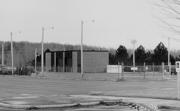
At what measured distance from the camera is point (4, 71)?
270 feet

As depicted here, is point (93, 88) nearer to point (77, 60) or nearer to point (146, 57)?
point (77, 60)

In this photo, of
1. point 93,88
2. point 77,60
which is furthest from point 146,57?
point 93,88

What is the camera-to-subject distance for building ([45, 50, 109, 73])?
3413 inches

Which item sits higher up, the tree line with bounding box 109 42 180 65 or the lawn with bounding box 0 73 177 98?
the tree line with bounding box 109 42 180 65

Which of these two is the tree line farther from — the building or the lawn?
the lawn

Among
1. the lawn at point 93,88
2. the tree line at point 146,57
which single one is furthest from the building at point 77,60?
the lawn at point 93,88

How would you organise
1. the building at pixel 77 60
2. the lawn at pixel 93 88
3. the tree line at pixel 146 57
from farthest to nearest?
1. the tree line at pixel 146 57
2. the building at pixel 77 60
3. the lawn at pixel 93 88

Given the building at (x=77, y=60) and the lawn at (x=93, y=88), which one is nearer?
the lawn at (x=93, y=88)

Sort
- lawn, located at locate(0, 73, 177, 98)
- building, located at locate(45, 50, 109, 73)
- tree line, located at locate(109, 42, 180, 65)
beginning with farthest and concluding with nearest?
tree line, located at locate(109, 42, 180, 65) → building, located at locate(45, 50, 109, 73) → lawn, located at locate(0, 73, 177, 98)

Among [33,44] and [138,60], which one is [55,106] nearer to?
[138,60]

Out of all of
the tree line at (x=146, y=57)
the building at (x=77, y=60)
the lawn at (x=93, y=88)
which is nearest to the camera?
the lawn at (x=93, y=88)

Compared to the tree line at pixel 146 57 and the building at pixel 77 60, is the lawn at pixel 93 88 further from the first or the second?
the tree line at pixel 146 57

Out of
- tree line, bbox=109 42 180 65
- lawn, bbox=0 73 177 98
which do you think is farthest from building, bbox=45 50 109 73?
lawn, bbox=0 73 177 98

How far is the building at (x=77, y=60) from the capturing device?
8669 cm
